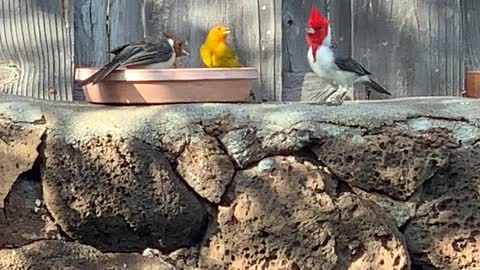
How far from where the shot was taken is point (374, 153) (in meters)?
2.75

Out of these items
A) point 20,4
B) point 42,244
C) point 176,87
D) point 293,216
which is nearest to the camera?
point 42,244

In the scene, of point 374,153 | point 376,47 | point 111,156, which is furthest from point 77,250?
point 376,47

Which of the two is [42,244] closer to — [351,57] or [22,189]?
[22,189]

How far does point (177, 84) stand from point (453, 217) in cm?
84

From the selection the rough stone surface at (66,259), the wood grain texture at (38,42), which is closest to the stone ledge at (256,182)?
the rough stone surface at (66,259)

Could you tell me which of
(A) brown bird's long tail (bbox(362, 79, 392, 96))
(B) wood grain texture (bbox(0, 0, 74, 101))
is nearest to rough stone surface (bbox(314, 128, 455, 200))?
(A) brown bird's long tail (bbox(362, 79, 392, 96))

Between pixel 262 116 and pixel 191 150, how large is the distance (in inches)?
8.5

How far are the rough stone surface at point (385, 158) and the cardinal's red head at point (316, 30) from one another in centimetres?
48

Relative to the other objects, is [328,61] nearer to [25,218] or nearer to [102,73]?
[102,73]

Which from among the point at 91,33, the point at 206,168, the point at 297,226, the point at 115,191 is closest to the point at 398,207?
the point at 297,226

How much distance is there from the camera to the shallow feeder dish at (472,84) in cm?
325

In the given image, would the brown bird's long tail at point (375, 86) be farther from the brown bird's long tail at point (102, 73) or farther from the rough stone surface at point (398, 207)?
the brown bird's long tail at point (102, 73)

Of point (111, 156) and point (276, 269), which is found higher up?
point (111, 156)

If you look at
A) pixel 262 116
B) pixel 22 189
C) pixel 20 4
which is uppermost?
pixel 20 4
